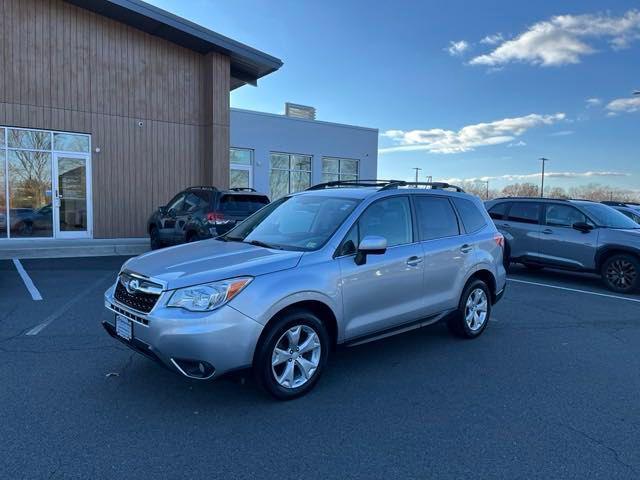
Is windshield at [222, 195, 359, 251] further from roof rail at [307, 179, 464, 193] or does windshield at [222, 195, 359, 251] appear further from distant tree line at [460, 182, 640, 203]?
distant tree line at [460, 182, 640, 203]

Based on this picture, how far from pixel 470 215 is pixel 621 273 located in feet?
17.5

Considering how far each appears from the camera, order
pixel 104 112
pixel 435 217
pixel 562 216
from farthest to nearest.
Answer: pixel 104 112 → pixel 562 216 → pixel 435 217

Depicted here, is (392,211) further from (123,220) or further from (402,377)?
(123,220)

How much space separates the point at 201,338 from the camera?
3.68 m

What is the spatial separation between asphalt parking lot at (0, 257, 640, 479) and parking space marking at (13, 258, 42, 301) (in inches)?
65.6

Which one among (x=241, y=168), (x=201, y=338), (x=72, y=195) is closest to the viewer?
(x=201, y=338)

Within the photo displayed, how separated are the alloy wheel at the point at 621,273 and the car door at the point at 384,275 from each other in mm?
6394

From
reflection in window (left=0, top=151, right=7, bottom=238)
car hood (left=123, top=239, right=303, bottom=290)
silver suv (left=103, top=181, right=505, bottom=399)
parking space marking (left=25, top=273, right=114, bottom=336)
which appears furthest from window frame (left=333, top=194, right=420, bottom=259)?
reflection in window (left=0, top=151, right=7, bottom=238)

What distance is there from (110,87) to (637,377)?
14.6 meters

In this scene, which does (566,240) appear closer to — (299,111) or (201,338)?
(201,338)

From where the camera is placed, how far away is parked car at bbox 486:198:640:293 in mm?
9727

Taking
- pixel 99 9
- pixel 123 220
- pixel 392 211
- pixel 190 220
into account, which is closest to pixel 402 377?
pixel 392 211

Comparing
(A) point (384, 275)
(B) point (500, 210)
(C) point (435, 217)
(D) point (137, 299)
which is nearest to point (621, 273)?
(B) point (500, 210)

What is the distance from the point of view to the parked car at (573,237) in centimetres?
973
